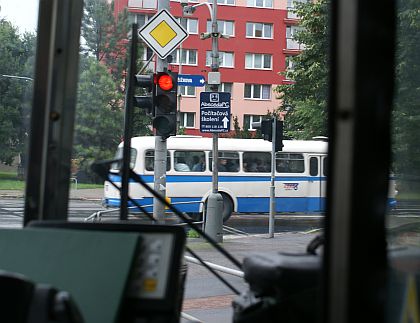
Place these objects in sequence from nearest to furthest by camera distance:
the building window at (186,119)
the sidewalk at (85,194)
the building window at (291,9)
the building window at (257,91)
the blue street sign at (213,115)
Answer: the sidewalk at (85,194), the building window at (291,9), the building window at (257,91), the building window at (186,119), the blue street sign at (213,115)

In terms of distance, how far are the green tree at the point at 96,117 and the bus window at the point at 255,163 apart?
11278 mm

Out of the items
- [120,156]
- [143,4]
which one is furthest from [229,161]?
[120,156]

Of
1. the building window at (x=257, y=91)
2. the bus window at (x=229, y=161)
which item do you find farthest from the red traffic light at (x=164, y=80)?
the bus window at (x=229, y=161)

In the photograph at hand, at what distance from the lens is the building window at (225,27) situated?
108 inches

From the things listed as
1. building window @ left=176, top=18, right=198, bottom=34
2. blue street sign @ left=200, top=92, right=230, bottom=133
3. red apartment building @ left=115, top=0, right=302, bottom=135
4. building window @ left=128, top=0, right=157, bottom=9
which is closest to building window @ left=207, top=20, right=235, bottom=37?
red apartment building @ left=115, top=0, right=302, bottom=135

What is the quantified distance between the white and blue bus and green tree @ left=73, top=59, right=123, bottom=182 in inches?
3.0

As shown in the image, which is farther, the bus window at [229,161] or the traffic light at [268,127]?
the bus window at [229,161]

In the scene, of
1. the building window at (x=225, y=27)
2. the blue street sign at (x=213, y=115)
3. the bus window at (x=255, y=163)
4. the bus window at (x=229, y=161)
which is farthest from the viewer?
the bus window at (x=229, y=161)

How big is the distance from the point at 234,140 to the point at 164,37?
38.3 ft

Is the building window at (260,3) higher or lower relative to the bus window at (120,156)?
higher

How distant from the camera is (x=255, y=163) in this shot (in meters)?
13.8

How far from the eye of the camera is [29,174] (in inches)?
88.1

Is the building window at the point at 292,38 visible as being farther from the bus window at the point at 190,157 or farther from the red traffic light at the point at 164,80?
the bus window at the point at 190,157

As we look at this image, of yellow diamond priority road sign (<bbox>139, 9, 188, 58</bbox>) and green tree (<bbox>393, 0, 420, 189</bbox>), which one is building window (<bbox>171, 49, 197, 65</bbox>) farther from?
green tree (<bbox>393, 0, 420, 189</bbox>)
